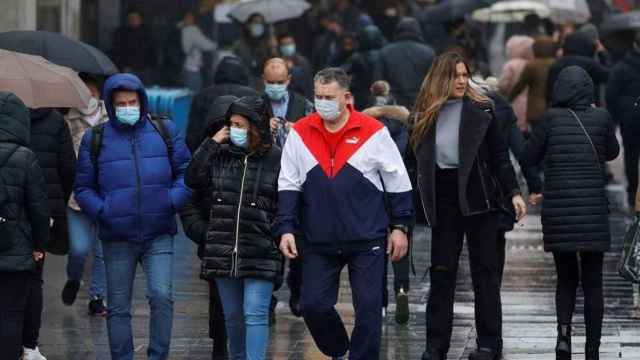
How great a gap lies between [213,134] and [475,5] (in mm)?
14294

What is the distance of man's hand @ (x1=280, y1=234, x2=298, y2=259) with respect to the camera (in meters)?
10.1

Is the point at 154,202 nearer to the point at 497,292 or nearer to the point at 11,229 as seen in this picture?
the point at 11,229

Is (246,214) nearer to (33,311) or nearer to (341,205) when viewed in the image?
(341,205)

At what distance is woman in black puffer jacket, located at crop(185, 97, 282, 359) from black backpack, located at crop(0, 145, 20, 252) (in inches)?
43.5

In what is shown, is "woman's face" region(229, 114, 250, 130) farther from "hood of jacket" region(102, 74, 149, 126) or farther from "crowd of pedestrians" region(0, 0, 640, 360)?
"hood of jacket" region(102, 74, 149, 126)

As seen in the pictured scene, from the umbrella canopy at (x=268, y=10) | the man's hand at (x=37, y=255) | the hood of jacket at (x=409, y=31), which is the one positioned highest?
the umbrella canopy at (x=268, y=10)

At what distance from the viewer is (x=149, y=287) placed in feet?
35.9

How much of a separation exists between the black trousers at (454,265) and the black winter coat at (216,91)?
2.91m

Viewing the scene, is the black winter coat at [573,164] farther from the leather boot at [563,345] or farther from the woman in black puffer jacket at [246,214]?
the woman in black puffer jacket at [246,214]

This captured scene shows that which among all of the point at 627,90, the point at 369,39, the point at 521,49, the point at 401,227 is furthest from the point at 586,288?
the point at 521,49

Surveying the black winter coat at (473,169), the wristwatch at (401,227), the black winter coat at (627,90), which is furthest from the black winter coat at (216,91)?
the black winter coat at (627,90)

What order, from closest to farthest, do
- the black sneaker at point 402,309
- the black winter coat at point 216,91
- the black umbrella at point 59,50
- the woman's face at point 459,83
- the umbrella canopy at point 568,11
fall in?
the woman's face at point 459,83
the black sneaker at point 402,309
the black umbrella at point 59,50
the black winter coat at point 216,91
the umbrella canopy at point 568,11

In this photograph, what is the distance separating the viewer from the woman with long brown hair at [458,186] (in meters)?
11.2

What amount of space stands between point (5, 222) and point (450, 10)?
1552 cm
